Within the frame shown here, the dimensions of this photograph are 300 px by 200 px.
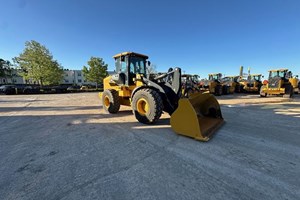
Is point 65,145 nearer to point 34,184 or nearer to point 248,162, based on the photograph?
point 34,184

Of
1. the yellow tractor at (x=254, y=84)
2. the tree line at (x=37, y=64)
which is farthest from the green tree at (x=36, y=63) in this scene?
the yellow tractor at (x=254, y=84)

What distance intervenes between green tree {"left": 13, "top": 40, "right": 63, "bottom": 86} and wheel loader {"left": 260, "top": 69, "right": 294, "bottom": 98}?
110ft

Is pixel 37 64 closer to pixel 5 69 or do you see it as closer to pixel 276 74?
pixel 5 69

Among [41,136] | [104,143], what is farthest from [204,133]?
[41,136]

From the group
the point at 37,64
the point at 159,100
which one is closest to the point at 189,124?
the point at 159,100

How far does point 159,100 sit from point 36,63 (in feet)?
105

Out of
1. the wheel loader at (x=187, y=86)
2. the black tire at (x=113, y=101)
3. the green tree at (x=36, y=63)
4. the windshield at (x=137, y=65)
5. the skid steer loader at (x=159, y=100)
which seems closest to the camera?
the skid steer loader at (x=159, y=100)

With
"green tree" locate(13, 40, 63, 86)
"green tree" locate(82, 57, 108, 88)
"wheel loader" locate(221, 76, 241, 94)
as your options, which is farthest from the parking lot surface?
"green tree" locate(82, 57, 108, 88)

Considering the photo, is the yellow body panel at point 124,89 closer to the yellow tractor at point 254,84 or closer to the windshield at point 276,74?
the windshield at point 276,74

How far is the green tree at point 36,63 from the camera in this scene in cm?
2664

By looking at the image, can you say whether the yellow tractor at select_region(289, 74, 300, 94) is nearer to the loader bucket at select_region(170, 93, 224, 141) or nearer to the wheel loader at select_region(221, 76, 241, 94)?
the wheel loader at select_region(221, 76, 241, 94)

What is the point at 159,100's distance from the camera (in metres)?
4.22

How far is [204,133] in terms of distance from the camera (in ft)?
11.2

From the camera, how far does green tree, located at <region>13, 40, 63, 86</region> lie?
26.6 metres
